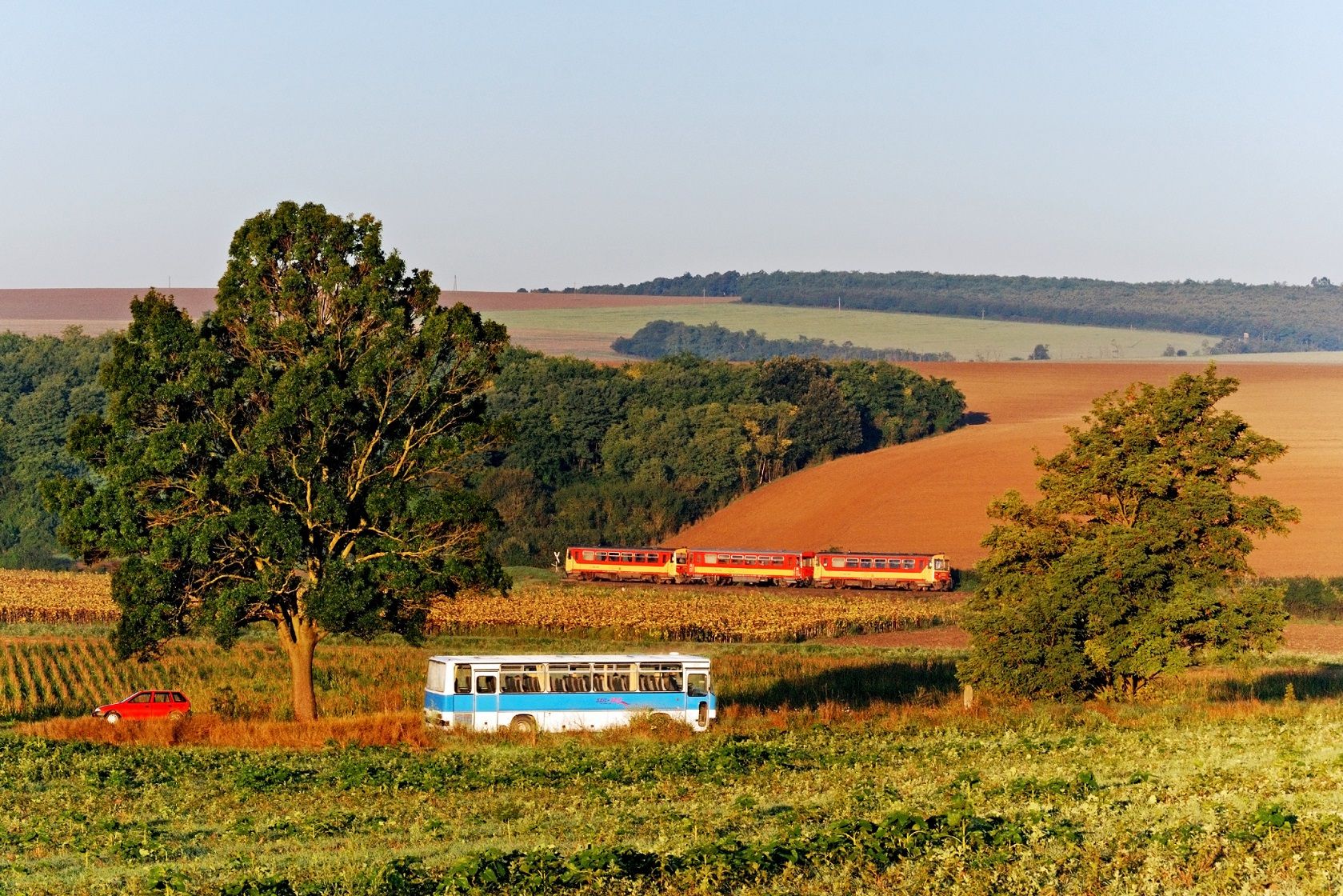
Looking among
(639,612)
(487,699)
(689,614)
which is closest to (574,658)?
(487,699)

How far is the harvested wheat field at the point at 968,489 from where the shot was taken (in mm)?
102250

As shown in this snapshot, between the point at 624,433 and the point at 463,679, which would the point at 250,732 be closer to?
the point at 463,679

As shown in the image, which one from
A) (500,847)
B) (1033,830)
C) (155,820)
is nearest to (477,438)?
(155,820)

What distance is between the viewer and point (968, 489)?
118562 millimetres

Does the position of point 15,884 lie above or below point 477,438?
below

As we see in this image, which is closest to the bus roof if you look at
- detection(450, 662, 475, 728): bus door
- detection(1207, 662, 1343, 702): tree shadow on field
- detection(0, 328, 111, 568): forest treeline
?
detection(450, 662, 475, 728): bus door

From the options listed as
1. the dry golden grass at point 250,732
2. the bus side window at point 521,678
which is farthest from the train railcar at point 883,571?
the dry golden grass at point 250,732

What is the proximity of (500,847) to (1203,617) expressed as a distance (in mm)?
24456

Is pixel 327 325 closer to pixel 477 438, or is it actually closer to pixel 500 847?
pixel 477 438

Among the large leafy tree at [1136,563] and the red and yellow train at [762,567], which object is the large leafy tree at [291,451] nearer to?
the large leafy tree at [1136,563]

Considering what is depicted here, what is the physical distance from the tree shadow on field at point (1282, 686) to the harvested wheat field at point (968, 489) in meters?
37.0

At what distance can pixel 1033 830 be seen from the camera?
18891 mm

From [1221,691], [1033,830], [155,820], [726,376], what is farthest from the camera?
[726,376]

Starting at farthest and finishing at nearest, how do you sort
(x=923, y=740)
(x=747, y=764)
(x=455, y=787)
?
(x=923, y=740) → (x=747, y=764) → (x=455, y=787)
